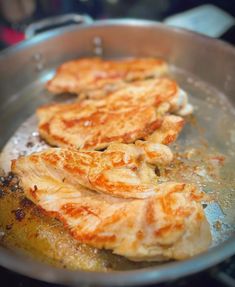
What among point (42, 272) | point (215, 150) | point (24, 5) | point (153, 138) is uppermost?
point (24, 5)

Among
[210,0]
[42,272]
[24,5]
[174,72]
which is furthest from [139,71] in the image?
[42,272]

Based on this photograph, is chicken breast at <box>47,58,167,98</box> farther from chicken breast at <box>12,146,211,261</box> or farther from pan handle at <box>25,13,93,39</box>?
chicken breast at <box>12,146,211,261</box>

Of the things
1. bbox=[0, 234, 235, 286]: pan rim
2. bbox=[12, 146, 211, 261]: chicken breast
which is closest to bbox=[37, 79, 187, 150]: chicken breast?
bbox=[12, 146, 211, 261]: chicken breast

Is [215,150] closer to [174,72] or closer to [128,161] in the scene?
[128,161]

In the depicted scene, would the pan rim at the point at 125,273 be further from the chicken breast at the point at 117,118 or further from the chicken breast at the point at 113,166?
the chicken breast at the point at 117,118

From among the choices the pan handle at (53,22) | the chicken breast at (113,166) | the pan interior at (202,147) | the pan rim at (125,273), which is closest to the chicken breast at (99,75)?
the pan interior at (202,147)

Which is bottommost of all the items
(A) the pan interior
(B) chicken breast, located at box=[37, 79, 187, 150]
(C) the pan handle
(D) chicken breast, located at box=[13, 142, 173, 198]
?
(A) the pan interior
